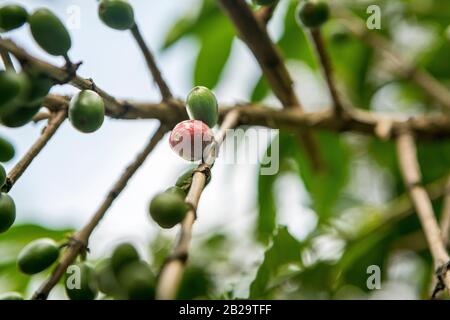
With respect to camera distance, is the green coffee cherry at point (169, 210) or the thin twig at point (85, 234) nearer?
the green coffee cherry at point (169, 210)

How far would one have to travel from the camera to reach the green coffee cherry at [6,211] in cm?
87

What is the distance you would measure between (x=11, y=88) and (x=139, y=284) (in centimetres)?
25

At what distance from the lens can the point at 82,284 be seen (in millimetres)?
953

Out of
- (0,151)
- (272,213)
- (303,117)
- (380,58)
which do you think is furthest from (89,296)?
(380,58)

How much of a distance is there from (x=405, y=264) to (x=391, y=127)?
693 millimetres

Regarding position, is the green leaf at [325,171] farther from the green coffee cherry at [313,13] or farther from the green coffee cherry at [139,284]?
the green coffee cherry at [139,284]

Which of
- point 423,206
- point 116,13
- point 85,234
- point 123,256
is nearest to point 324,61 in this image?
point 423,206

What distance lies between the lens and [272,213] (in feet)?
6.72

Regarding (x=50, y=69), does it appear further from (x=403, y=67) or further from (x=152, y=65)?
(x=403, y=67)

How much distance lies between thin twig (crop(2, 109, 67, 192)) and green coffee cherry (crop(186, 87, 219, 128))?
0.19 m

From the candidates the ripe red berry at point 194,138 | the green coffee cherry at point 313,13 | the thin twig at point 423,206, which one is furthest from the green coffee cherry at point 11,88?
the green coffee cherry at point 313,13

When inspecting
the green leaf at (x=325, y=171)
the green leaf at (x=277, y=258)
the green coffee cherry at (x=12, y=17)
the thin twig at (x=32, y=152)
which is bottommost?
the green leaf at (x=325, y=171)

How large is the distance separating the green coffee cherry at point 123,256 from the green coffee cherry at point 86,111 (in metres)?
0.18

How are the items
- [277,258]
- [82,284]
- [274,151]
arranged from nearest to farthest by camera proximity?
[82,284]
[277,258]
[274,151]
